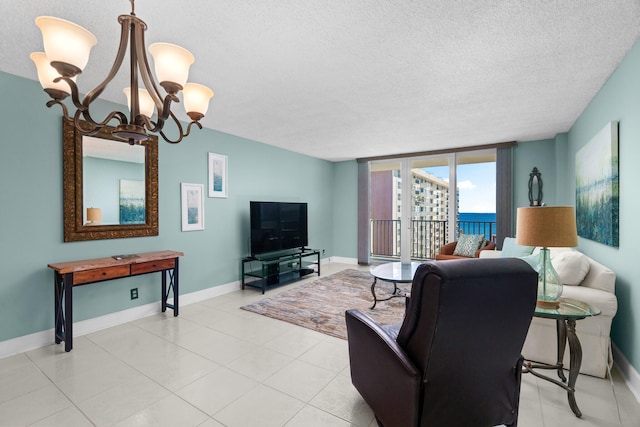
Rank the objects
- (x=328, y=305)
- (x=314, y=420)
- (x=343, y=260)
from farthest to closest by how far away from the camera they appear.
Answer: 1. (x=343, y=260)
2. (x=328, y=305)
3. (x=314, y=420)

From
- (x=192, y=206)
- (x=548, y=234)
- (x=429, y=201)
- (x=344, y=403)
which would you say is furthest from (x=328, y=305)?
(x=429, y=201)

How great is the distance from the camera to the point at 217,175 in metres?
4.34

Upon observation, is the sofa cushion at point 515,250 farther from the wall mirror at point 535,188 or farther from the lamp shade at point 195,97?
the lamp shade at point 195,97

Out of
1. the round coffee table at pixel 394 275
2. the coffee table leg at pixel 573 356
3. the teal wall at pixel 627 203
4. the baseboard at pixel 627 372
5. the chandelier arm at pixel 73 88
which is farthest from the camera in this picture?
the round coffee table at pixel 394 275

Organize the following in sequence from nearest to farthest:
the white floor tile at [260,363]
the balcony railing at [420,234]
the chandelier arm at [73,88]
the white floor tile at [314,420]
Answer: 1. the chandelier arm at [73,88]
2. the white floor tile at [314,420]
3. the white floor tile at [260,363]
4. the balcony railing at [420,234]

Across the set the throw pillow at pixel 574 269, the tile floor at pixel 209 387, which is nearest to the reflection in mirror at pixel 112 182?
the tile floor at pixel 209 387

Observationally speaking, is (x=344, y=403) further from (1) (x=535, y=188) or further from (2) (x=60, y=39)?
(1) (x=535, y=188)

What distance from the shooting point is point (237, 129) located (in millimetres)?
4297

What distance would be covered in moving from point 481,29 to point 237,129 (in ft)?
10.8

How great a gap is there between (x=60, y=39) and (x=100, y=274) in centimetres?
225

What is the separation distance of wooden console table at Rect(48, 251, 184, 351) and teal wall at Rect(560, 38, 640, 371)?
4.14m

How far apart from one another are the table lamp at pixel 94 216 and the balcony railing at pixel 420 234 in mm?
5261

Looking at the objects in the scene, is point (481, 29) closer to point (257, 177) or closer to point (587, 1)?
point (587, 1)

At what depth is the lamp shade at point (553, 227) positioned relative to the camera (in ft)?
6.16
